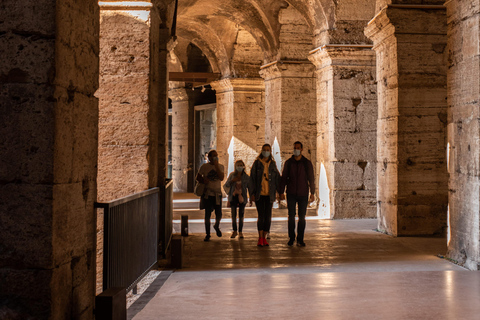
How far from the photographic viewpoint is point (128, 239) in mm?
4355

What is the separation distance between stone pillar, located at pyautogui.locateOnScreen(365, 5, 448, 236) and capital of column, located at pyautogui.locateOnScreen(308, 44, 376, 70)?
2.29 m

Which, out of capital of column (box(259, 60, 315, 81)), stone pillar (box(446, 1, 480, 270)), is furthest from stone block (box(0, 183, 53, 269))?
capital of column (box(259, 60, 315, 81))

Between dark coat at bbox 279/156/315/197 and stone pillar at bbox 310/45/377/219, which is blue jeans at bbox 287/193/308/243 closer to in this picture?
dark coat at bbox 279/156/315/197

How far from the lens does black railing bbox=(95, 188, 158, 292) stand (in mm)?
3799

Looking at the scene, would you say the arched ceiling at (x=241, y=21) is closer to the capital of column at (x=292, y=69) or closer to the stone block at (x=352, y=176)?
the capital of column at (x=292, y=69)

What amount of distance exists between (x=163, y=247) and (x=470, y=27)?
4.13m

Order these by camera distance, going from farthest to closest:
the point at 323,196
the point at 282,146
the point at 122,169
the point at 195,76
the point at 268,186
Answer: the point at 195,76
the point at 282,146
the point at 323,196
the point at 268,186
the point at 122,169

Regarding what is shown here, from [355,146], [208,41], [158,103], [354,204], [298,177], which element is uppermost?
[208,41]

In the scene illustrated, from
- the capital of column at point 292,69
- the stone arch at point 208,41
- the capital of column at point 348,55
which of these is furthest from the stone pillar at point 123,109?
the stone arch at point 208,41

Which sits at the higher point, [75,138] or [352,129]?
[352,129]

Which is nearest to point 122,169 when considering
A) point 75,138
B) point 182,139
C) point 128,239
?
point 128,239

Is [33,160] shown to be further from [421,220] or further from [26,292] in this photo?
[421,220]

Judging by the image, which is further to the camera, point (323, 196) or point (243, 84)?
point (243, 84)

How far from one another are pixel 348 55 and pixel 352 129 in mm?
1380
